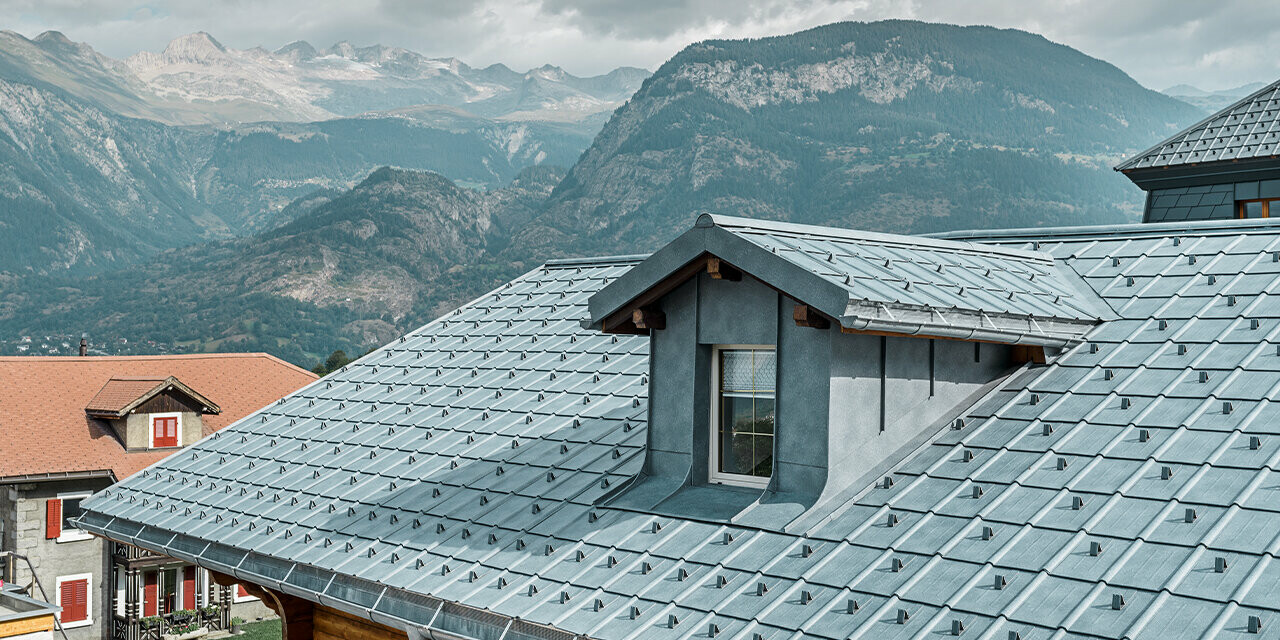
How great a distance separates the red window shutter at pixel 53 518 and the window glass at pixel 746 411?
3385cm

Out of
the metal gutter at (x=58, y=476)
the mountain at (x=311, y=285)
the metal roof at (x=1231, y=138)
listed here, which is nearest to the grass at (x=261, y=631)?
the metal gutter at (x=58, y=476)

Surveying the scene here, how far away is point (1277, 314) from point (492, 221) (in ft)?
633

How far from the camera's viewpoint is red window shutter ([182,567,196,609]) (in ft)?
128

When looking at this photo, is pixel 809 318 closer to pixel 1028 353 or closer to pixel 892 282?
pixel 892 282

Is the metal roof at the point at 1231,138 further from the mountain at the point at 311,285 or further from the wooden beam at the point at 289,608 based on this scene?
the mountain at the point at 311,285

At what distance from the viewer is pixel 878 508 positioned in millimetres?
7281

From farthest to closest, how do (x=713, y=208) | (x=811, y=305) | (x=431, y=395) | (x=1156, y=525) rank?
(x=713, y=208) → (x=431, y=395) → (x=811, y=305) → (x=1156, y=525)

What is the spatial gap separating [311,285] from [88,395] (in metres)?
118

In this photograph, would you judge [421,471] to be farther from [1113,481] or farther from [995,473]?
[1113,481]

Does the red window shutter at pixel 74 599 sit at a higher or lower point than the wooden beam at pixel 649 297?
lower

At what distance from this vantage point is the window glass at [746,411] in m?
8.16

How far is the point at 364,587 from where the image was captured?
8938mm

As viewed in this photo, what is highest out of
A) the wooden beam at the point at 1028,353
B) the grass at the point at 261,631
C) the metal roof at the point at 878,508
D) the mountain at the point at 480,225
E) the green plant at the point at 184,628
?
the mountain at the point at 480,225

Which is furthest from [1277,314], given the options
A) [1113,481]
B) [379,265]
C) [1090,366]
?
[379,265]
